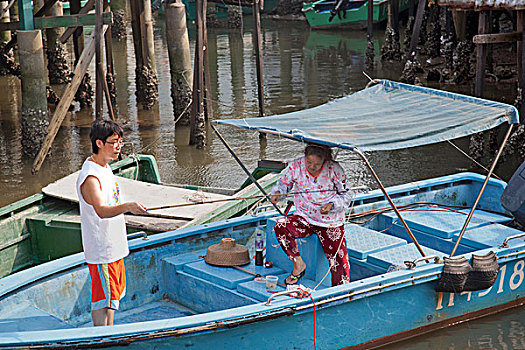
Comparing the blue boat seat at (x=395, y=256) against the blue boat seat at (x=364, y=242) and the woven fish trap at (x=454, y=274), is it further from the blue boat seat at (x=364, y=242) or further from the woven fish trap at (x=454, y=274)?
the woven fish trap at (x=454, y=274)

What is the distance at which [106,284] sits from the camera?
522cm

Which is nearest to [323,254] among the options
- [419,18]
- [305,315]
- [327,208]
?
[327,208]

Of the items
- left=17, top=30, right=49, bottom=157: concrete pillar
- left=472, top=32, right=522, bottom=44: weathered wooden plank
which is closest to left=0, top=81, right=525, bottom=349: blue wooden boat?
left=472, top=32, right=522, bottom=44: weathered wooden plank

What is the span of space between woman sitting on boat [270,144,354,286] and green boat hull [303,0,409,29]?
20.7 meters

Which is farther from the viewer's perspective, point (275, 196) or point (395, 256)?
point (395, 256)

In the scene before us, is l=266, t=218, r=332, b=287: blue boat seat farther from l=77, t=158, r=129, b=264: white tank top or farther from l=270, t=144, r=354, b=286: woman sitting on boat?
l=77, t=158, r=129, b=264: white tank top

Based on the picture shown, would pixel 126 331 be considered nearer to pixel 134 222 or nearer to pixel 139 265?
pixel 139 265

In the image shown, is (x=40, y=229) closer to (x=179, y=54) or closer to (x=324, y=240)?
(x=324, y=240)

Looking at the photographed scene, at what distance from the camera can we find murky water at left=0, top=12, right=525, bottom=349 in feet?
35.0

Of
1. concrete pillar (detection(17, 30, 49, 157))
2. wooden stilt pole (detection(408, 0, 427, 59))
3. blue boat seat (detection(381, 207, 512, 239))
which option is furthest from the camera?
wooden stilt pole (detection(408, 0, 427, 59))

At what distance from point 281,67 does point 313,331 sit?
15.3 m

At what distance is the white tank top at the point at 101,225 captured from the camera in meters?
5.05

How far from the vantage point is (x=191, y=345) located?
17.4ft

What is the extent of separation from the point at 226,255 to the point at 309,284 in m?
0.74
